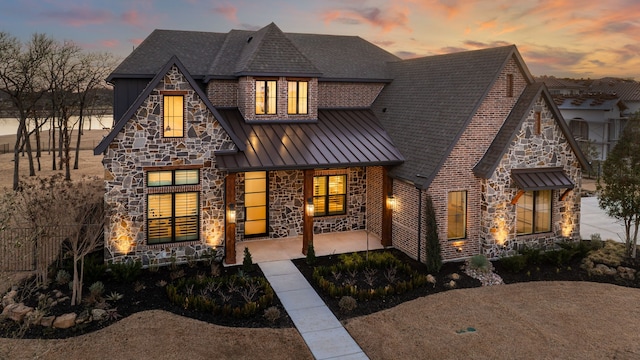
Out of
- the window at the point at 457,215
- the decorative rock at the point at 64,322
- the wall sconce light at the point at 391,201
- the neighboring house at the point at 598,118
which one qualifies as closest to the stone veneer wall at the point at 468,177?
the window at the point at 457,215

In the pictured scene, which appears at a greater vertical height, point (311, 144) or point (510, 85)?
point (510, 85)

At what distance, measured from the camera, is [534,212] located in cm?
1748

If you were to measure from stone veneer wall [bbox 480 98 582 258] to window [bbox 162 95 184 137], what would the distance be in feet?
35.9

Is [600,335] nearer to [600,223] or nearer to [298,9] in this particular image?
[600,223]

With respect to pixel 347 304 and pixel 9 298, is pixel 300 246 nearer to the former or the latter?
pixel 347 304

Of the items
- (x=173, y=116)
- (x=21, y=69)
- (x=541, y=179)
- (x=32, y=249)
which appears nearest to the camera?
(x=32, y=249)

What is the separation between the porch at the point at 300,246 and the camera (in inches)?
667

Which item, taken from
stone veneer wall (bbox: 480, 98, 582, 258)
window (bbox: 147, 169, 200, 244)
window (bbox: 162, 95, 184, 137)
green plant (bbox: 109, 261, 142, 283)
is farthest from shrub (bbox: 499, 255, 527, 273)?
green plant (bbox: 109, 261, 142, 283)

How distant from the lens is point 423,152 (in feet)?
55.8

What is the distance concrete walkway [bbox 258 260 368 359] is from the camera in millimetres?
10445

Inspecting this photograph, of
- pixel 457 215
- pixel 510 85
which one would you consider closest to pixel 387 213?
pixel 457 215

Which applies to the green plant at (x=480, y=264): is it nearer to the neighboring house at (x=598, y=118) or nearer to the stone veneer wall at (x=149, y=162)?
the stone veneer wall at (x=149, y=162)

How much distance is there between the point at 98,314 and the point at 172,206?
4.86 m

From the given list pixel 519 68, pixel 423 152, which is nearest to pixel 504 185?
pixel 423 152
